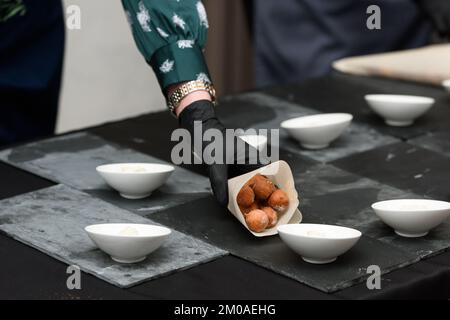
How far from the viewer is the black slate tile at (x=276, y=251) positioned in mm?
1493

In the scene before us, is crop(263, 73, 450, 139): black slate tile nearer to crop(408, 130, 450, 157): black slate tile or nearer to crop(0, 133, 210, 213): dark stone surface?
crop(408, 130, 450, 157): black slate tile

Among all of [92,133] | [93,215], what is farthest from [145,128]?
[93,215]

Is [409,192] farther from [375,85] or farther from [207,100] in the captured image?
[375,85]

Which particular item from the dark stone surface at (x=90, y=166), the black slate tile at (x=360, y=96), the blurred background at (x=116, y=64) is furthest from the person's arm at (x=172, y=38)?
the blurred background at (x=116, y=64)

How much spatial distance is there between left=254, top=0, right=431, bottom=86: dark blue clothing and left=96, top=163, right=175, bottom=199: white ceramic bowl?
1.61 meters

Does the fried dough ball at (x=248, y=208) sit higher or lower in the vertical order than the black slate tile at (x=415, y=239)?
higher

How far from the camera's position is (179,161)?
6.65ft

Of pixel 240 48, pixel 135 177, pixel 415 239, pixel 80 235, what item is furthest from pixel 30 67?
pixel 240 48

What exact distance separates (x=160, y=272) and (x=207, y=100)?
1.59 feet

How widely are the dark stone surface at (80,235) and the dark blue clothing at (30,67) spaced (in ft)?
2.05

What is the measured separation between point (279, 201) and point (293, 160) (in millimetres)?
390

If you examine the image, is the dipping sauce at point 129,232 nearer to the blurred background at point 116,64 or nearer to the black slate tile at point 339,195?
the black slate tile at point 339,195

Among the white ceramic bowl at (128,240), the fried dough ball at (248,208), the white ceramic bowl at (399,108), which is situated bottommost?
the white ceramic bowl at (128,240)

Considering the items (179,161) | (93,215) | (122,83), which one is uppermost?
(122,83)
